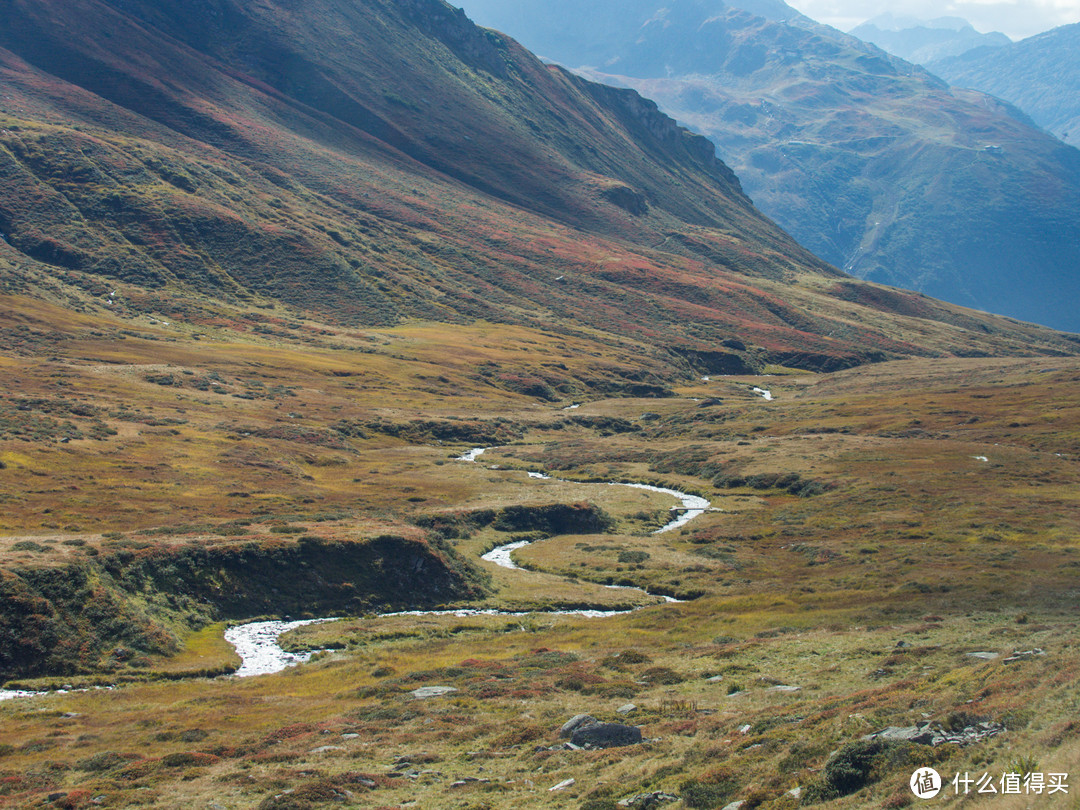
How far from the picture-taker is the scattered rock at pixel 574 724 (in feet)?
110

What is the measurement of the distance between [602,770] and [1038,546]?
204 ft

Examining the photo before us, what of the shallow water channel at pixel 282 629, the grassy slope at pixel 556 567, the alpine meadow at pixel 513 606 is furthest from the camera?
the shallow water channel at pixel 282 629

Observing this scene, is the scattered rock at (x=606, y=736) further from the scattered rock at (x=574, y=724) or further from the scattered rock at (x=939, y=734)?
the scattered rock at (x=939, y=734)

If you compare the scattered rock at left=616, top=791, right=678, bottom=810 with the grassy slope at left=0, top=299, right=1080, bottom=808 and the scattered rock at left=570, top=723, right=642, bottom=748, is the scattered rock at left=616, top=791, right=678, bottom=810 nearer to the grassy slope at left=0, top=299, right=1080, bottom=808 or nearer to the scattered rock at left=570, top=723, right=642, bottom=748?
the grassy slope at left=0, top=299, right=1080, bottom=808

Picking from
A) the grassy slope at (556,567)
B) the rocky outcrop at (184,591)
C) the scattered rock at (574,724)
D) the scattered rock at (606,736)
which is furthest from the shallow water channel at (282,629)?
the scattered rock at (606,736)

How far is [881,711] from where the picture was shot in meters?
28.4

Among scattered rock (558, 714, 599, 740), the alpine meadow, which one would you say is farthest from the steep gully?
scattered rock (558, 714, 599, 740)

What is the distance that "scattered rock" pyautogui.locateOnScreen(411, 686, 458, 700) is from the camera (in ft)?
141

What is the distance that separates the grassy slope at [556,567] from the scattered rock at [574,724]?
183cm

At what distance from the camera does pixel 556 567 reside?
80.7 meters

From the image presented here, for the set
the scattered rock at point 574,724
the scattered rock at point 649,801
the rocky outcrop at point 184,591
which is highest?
the scattered rock at point 649,801

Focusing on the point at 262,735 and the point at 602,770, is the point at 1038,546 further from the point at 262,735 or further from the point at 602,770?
the point at 262,735

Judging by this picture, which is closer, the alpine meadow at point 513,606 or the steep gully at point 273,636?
the alpine meadow at point 513,606

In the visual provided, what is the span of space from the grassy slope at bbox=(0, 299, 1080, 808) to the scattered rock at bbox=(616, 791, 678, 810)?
2.42 feet
